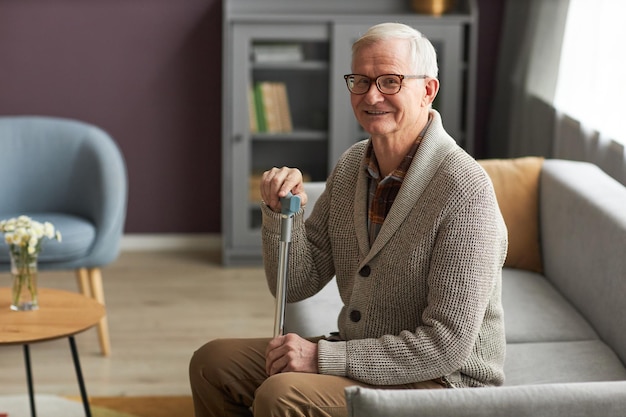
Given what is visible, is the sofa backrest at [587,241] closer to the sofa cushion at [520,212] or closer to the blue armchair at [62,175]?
the sofa cushion at [520,212]

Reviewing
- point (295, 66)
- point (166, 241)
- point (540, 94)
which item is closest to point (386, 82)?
point (540, 94)

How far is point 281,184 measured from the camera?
218 cm

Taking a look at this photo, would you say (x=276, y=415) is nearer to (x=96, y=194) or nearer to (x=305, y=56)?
(x=96, y=194)

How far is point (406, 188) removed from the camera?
2.10m

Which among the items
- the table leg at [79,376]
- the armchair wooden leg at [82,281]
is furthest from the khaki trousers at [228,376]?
the armchair wooden leg at [82,281]

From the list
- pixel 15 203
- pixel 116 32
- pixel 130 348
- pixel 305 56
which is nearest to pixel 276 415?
pixel 130 348

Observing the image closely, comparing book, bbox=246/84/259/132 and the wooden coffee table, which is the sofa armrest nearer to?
the wooden coffee table

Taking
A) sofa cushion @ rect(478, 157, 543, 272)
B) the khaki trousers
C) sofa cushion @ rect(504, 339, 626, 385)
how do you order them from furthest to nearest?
sofa cushion @ rect(478, 157, 543, 272)
sofa cushion @ rect(504, 339, 626, 385)
the khaki trousers

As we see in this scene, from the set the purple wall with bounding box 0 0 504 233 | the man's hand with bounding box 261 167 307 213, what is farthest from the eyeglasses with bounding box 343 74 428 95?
the purple wall with bounding box 0 0 504 233

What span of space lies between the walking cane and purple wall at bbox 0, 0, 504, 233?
2.71m

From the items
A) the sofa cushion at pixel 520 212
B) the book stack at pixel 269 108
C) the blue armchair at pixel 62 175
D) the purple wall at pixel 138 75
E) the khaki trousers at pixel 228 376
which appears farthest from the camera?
the purple wall at pixel 138 75

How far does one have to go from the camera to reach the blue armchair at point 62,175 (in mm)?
3719

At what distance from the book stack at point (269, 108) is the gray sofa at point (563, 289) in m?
1.35

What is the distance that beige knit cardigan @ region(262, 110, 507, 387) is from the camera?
2.00 m
